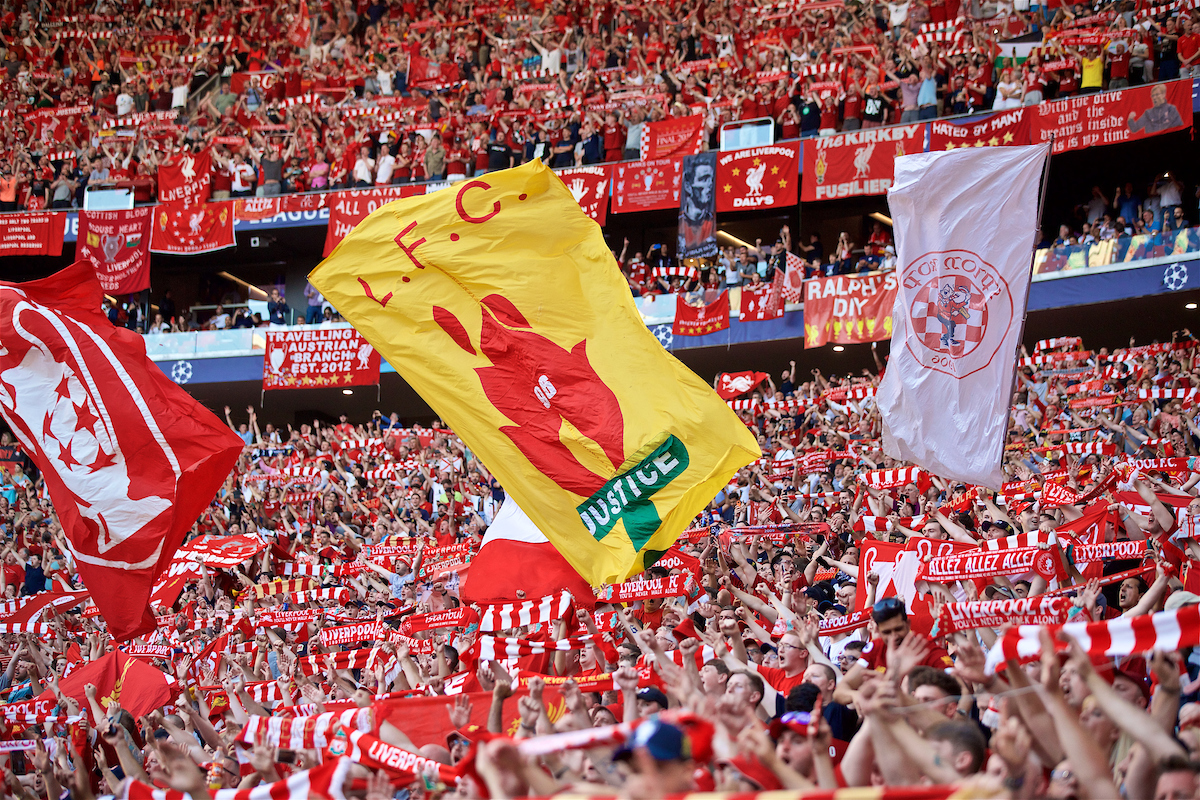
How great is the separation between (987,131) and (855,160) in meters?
2.52

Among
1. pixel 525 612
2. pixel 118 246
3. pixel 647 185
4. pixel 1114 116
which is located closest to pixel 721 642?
pixel 525 612

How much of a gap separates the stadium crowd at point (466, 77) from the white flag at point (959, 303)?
14141 mm

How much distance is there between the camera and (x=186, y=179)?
88.3 ft

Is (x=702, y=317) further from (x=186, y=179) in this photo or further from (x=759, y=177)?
(x=186, y=179)

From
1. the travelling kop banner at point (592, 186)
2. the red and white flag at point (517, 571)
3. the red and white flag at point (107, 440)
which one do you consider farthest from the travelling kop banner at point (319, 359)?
the red and white flag at point (107, 440)

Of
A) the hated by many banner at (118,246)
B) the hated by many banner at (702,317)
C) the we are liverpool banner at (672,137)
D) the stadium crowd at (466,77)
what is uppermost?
the stadium crowd at (466,77)

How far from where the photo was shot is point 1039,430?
43.4 ft

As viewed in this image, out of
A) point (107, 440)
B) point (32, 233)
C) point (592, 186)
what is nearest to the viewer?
point (107, 440)

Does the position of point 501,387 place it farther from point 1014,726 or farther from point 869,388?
point 869,388

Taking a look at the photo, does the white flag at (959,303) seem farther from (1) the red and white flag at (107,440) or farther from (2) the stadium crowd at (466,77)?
(2) the stadium crowd at (466,77)

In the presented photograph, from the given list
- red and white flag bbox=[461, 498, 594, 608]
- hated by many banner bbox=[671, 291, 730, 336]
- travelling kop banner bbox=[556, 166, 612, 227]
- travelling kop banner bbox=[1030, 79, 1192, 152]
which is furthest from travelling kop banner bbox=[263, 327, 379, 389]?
red and white flag bbox=[461, 498, 594, 608]

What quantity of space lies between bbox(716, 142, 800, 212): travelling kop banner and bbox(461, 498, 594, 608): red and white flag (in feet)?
48.9

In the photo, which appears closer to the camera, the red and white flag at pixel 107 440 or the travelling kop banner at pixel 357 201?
the red and white flag at pixel 107 440

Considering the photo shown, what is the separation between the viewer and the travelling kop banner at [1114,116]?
18.9 meters
